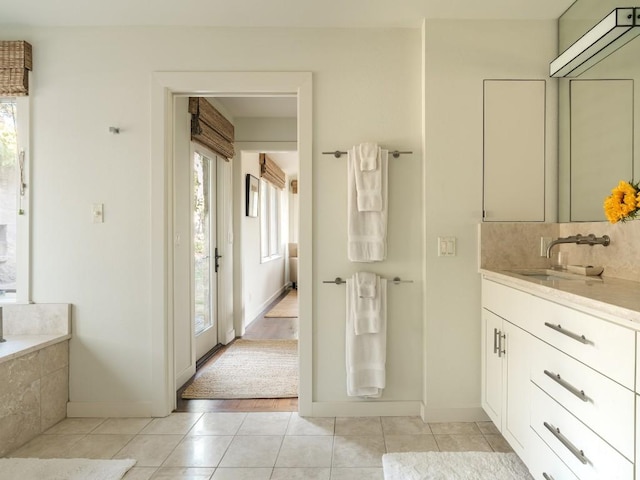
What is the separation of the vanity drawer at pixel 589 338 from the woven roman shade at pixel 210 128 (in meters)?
2.62

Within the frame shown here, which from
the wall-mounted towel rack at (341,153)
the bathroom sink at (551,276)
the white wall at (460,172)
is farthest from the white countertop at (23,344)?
the bathroom sink at (551,276)

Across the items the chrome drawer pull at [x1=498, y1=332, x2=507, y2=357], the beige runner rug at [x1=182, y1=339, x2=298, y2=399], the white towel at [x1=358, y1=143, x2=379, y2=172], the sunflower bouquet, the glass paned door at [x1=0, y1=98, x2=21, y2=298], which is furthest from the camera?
the beige runner rug at [x1=182, y1=339, x2=298, y2=399]

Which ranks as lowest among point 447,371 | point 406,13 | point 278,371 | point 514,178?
point 278,371

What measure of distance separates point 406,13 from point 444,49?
307 mm

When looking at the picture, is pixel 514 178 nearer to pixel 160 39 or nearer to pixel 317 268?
pixel 317 268

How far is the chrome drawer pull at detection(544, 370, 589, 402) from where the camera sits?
1207 mm

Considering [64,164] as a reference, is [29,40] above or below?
above

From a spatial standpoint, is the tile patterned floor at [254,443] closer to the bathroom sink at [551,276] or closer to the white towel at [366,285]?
the white towel at [366,285]

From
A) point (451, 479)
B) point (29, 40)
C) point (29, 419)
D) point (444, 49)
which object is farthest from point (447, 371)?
point (29, 40)

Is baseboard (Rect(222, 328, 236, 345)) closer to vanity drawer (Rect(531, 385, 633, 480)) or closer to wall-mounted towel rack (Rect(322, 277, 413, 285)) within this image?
wall-mounted towel rack (Rect(322, 277, 413, 285))

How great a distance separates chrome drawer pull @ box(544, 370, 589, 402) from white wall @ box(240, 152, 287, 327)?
317cm

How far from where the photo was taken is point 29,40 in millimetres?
2268

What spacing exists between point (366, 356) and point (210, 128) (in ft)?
7.38

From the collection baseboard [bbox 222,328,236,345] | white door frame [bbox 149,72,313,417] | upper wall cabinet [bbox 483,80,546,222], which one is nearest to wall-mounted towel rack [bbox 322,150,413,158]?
white door frame [bbox 149,72,313,417]
